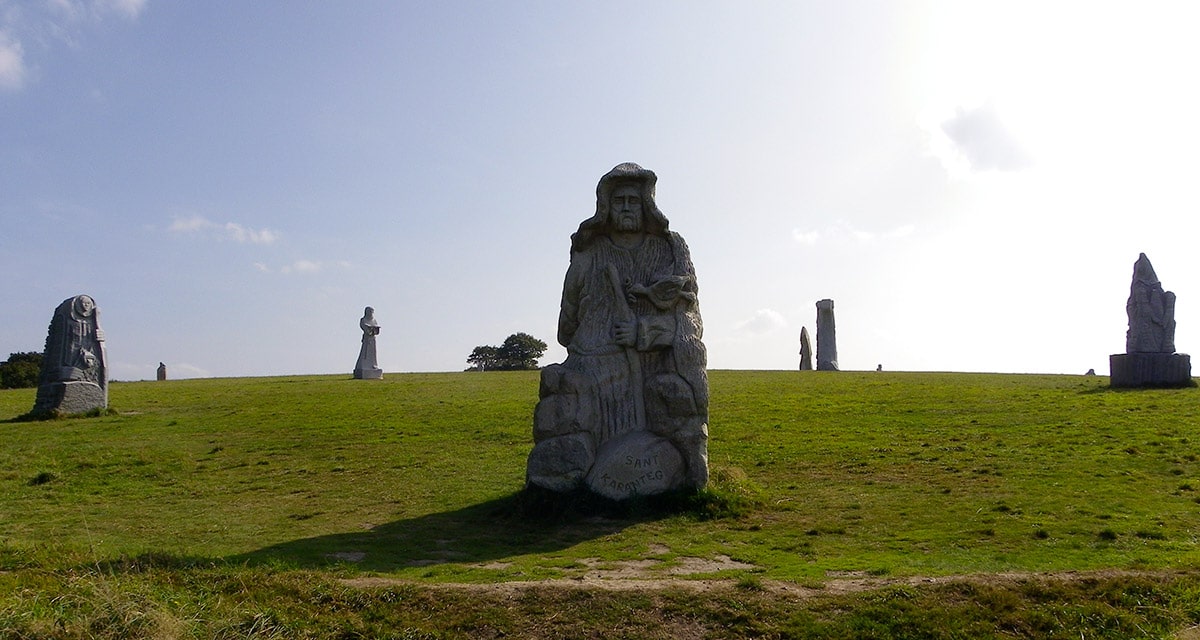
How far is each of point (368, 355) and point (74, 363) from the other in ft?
49.9

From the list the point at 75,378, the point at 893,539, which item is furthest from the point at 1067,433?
the point at 75,378

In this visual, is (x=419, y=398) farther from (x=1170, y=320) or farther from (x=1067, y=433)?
(x=1170, y=320)

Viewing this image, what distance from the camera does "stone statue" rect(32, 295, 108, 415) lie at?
944 inches

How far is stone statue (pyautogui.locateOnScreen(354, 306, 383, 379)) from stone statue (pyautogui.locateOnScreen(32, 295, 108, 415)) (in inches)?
543

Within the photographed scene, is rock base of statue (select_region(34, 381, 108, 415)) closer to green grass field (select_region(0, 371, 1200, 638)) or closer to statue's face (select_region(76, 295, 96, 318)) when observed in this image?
statue's face (select_region(76, 295, 96, 318))

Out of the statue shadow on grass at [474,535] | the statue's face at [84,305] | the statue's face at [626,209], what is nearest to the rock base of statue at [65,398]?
the statue's face at [84,305]

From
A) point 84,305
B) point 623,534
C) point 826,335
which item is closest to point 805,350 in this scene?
point 826,335

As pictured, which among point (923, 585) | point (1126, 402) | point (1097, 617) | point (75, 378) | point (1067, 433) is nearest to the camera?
point (1097, 617)

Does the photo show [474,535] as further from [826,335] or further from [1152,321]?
[826,335]

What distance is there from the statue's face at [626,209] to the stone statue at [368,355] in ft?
93.4

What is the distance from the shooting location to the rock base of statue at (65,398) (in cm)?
2386

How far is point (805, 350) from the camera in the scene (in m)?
43.2

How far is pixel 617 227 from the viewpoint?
1202 centimetres

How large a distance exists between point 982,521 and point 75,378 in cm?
2309
